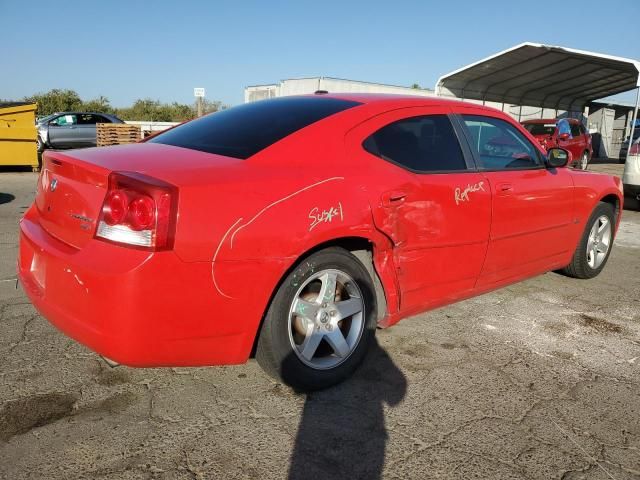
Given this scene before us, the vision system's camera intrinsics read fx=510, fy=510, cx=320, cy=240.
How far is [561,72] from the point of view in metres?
18.5

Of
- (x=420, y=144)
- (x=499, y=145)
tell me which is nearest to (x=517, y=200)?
(x=499, y=145)

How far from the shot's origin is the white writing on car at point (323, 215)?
2.37 meters

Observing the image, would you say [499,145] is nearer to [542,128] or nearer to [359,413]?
[359,413]

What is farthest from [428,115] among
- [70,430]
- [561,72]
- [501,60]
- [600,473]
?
[561,72]

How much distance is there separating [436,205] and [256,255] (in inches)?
48.3

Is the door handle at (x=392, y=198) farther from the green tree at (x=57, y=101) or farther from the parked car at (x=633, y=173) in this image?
the green tree at (x=57, y=101)

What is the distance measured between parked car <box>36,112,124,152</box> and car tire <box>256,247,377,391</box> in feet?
56.1

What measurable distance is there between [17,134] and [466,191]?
11682mm

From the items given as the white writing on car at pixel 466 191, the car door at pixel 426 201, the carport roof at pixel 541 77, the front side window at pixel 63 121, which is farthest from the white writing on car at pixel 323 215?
the front side window at pixel 63 121

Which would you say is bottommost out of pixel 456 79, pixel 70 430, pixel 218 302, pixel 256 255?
pixel 70 430

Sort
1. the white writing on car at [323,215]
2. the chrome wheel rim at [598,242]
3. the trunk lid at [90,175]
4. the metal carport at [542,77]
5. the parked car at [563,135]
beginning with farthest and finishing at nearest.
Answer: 1. the metal carport at [542,77]
2. the parked car at [563,135]
3. the chrome wheel rim at [598,242]
4. the white writing on car at [323,215]
5. the trunk lid at [90,175]

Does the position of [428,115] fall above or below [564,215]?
above

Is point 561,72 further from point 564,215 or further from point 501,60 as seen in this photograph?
point 564,215

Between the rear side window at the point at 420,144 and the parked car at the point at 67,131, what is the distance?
55.0ft
